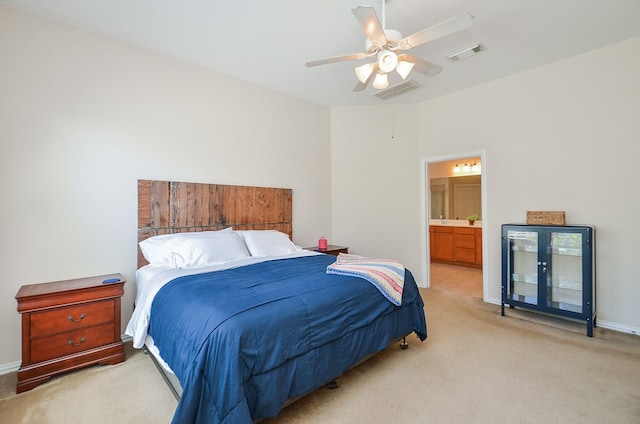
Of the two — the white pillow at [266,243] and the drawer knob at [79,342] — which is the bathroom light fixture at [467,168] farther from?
the drawer knob at [79,342]

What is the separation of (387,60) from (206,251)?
90.2 inches

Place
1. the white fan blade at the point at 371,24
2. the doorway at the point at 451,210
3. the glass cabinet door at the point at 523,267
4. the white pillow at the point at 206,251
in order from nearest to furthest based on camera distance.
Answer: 1. the white fan blade at the point at 371,24
2. the white pillow at the point at 206,251
3. the glass cabinet door at the point at 523,267
4. the doorway at the point at 451,210

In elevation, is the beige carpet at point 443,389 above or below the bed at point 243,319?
below

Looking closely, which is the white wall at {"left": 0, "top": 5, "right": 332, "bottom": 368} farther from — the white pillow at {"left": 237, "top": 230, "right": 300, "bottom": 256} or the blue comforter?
the blue comforter

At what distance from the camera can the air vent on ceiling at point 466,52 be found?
298 cm

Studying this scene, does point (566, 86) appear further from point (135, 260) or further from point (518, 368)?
point (135, 260)

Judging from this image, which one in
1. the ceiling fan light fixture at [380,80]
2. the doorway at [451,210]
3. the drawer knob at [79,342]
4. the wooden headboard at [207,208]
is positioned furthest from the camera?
the doorway at [451,210]

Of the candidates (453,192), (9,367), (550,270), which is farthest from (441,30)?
(453,192)

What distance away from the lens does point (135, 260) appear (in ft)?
9.57

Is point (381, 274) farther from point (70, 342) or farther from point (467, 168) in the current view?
point (467, 168)

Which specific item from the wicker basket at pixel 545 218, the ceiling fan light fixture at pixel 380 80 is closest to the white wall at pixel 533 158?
the wicker basket at pixel 545 218

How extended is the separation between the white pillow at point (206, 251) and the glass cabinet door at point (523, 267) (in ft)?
10.2

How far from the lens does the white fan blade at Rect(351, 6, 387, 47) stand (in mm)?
1762

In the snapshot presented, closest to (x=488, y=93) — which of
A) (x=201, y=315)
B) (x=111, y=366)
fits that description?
(x=201, y=315)
